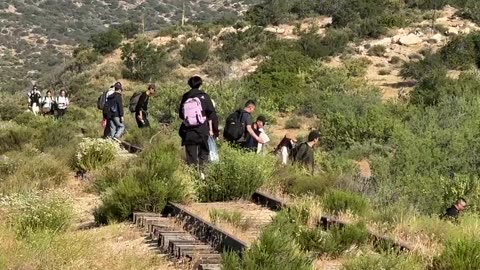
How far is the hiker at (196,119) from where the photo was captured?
10945mm

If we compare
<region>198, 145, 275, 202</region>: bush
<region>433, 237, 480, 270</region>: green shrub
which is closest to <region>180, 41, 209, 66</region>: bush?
<region>198, 145, 275, 202</region>: bush

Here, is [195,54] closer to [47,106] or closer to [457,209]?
[47,106]

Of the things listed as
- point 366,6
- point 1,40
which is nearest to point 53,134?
point 366,6

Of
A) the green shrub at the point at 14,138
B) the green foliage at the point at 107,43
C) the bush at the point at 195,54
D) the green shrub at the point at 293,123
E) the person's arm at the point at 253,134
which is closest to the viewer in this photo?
the person's arm at the point at 253,134

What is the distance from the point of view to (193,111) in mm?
10930

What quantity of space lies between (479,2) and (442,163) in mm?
41109

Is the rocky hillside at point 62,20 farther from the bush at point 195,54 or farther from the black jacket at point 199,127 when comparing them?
the black jacket at point 199,127

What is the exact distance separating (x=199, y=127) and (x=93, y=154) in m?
3.96

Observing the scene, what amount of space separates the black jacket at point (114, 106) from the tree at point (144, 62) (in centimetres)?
3137

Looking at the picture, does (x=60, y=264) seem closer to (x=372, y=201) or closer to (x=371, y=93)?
(x=372, y=201)

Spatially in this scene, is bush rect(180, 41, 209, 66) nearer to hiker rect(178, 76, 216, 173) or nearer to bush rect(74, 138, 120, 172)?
bush rect(74, 138, 120, 172)

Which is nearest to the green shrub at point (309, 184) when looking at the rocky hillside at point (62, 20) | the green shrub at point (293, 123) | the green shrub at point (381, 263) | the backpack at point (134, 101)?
the green shrub at point (381, 263)

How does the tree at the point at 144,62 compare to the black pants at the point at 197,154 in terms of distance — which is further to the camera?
the tree at the point at 144,62

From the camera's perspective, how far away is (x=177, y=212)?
8898 mm
